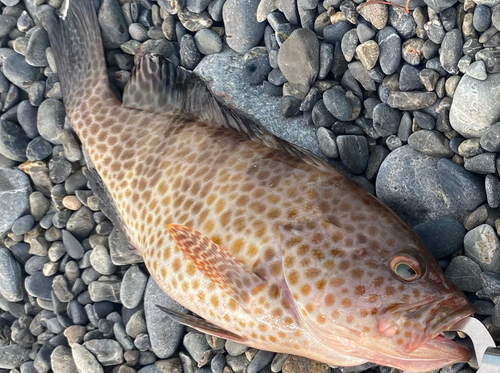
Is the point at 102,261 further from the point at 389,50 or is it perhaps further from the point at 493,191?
the point at 493,191

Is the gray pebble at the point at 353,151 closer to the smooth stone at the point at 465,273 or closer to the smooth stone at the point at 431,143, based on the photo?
the smooth stone at the point at 431,143

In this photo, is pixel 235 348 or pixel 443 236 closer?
pixel 443 236

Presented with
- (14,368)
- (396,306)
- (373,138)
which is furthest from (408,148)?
(14,368)

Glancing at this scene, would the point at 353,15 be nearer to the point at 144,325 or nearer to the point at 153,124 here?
the point at 153,124

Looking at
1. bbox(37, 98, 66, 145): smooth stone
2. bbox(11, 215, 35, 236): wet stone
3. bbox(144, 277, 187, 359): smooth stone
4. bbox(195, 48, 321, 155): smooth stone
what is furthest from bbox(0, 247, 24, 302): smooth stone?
bbox(195, 48, 321, 155): smooth stone

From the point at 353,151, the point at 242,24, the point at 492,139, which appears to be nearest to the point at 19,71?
the point at 242,24

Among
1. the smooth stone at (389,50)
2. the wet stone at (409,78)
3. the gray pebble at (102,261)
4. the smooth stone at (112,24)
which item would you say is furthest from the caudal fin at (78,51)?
the wet stone at (409,78)
